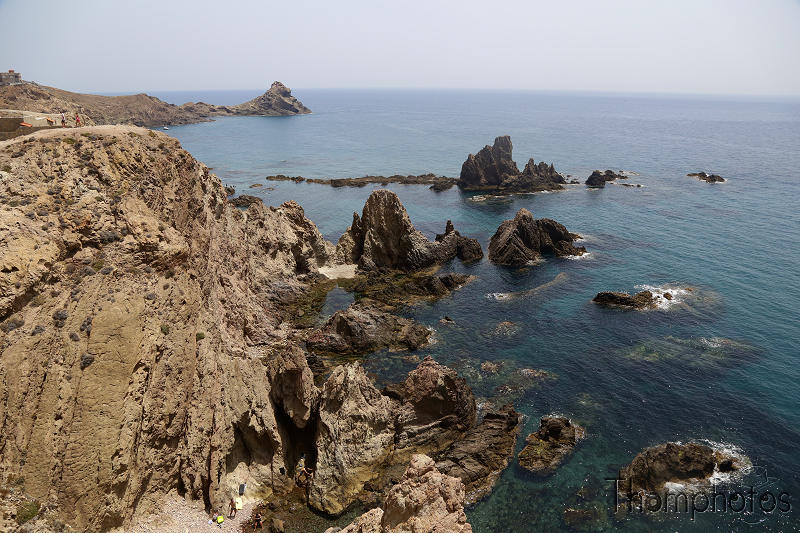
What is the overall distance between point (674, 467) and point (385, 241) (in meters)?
46.0

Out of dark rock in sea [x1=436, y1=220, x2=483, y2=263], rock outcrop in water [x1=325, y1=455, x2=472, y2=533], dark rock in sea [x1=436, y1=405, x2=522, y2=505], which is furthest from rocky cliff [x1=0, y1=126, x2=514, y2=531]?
dark rock in sea [x1=436, y1=220, x2=483, y2=263]

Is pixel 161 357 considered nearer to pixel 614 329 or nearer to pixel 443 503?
pixel 443 503

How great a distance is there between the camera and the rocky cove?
81.6 ft

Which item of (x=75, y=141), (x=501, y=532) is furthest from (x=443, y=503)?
(x=75, y=141)

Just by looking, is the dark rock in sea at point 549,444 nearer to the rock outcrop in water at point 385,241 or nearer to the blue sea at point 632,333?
the blue sea at point 632,333

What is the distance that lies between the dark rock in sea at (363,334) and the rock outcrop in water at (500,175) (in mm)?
72217

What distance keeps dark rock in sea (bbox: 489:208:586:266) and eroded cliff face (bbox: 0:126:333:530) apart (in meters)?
44.0

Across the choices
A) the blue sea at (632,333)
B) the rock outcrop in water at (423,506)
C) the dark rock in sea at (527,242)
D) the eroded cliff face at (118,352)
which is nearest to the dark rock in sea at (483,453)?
the blue sea at (632,333)

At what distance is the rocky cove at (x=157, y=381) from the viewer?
24.9 meters

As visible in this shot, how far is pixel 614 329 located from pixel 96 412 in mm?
48435

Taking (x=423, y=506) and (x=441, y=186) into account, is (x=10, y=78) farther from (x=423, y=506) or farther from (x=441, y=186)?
(x=423, y=506)

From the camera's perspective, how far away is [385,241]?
69.2 metres

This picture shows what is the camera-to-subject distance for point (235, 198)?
10194 cm

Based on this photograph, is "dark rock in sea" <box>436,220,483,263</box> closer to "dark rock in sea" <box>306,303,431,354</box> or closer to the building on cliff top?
"dark rock in sea" <box>306,303,431,354</box>
